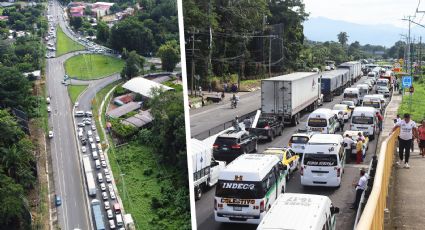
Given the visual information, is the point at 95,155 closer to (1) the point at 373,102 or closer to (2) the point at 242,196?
(2) the point at 242,196

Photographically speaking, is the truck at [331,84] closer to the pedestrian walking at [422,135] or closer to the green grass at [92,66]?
the pedestrian walking at [422,135]

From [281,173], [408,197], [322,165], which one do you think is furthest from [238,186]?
[322,165]

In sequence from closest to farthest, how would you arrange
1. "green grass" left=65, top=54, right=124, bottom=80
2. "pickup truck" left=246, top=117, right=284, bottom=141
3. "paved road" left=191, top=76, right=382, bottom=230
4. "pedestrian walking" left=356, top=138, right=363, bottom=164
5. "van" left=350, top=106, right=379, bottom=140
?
"green grass" left=65, top=54, right=124, bottom=80 → "paved road" left=191, top=76, right=382, bottom=230 → "pedestrian walking" left=356, top=138, right=363, bottom=164 → "van" left=350, top=106, right=379, bottom=140 → "pickup truck" left=246, top=117, right=284, bottom=141

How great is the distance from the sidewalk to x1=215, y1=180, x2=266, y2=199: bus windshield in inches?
83.6

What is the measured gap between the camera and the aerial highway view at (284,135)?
780 cm

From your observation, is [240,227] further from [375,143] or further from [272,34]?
[272,34]

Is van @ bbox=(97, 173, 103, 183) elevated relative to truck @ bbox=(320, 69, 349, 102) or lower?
elevated

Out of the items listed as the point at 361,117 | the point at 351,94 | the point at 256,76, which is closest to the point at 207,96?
the point at 351,94

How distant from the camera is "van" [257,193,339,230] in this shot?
6781 millimetres

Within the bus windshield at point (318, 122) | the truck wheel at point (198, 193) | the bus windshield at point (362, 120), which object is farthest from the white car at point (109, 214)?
the bus windshield at point (362, 120)

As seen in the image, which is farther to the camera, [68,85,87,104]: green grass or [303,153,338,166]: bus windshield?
[303,153,338,166]: bus windshield

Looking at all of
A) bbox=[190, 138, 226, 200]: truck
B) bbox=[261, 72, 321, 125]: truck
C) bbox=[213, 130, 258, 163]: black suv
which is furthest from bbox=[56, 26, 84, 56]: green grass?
bbox=[261, 72, 321, 125]: truck

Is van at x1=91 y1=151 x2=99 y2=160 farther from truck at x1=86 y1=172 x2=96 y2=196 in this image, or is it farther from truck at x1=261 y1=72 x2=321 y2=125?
truck at x1=261 y1=72 x2=321 y2=125

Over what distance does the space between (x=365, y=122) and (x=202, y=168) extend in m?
8.65
